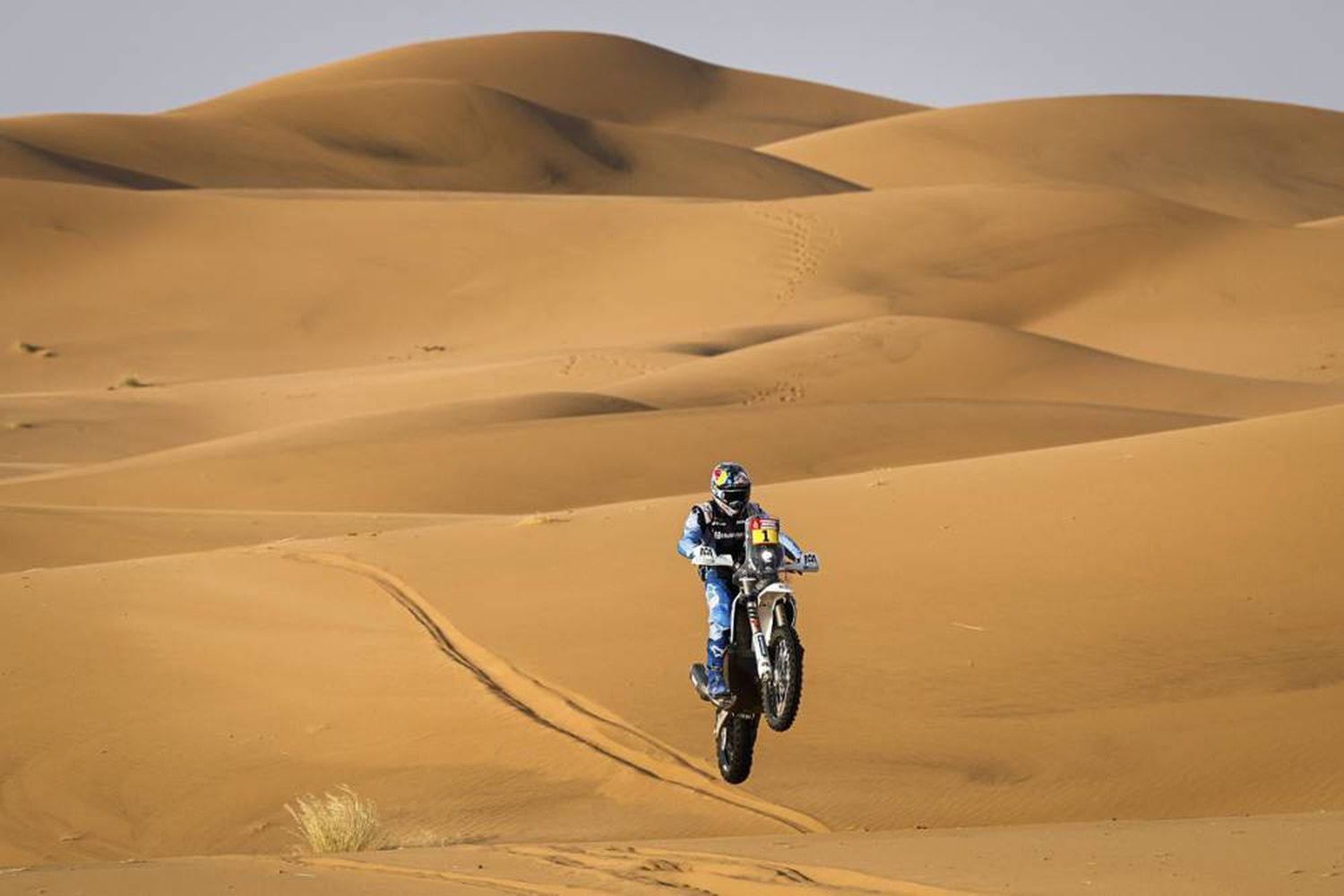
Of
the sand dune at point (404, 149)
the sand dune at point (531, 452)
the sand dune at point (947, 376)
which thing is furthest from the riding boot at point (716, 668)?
the sand dune at point (404, 149)

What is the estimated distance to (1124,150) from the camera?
12912 centimetres

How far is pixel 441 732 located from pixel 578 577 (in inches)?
171

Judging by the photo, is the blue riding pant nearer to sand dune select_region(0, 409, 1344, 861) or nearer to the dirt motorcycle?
the dirt motorcycle

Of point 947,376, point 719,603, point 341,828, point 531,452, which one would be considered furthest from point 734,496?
point 947,376

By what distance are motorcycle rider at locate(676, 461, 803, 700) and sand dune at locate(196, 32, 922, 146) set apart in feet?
486

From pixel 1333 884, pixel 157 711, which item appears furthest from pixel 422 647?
pixel 1333 884

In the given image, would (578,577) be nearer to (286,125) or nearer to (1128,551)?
(1128,551)

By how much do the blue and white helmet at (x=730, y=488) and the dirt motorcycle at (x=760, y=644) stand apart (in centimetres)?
22

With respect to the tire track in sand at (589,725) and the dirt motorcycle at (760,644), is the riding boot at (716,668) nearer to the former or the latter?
the dirt motorcycle at (760,644)

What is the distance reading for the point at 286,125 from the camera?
103438 millimetres

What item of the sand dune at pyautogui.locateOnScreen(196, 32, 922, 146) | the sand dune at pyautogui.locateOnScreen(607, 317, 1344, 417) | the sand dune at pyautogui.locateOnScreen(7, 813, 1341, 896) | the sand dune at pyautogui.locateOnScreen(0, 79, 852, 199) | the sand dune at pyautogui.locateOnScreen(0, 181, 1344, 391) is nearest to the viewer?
the sand dune at pyautogui.locateOnScreen(7, 813, 1341, 896)

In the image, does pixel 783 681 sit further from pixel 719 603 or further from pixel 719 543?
pixel 719 543

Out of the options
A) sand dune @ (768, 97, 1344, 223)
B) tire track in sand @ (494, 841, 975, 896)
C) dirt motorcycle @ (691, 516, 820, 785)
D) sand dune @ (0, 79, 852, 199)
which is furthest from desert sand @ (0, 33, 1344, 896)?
sand dune @ (768, 97, 1344, 223)

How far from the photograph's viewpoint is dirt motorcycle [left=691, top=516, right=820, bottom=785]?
303 inches
